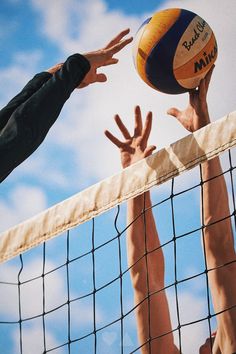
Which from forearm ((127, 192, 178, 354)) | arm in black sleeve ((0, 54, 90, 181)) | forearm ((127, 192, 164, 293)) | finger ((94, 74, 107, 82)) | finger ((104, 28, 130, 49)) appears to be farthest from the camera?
forearm ((127, 192, 164, 293))

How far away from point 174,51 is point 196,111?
1.36 ft

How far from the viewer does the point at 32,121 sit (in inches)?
109

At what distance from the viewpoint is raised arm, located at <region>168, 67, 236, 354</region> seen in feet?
12.3

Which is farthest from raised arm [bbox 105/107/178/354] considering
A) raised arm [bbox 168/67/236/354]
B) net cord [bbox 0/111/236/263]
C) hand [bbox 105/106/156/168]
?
raised arm [bbox 168/67/236/354]

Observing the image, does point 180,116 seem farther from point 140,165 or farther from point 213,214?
point 213,214

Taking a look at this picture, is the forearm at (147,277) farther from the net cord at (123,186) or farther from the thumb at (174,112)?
the thumb at (174,112)

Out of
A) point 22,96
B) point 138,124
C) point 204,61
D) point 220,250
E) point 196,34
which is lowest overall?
point 220,250

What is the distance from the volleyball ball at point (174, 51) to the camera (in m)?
4.45

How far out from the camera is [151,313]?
4219mm

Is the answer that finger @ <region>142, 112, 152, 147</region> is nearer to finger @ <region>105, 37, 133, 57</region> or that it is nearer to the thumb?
the thumb

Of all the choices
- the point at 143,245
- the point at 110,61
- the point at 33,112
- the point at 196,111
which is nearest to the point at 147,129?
the point at 196,111

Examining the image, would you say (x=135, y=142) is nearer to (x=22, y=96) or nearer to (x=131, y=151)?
(x=131, y=151)

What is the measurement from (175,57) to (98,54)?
1.08 m

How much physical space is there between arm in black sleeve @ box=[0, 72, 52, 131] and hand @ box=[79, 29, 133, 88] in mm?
250
